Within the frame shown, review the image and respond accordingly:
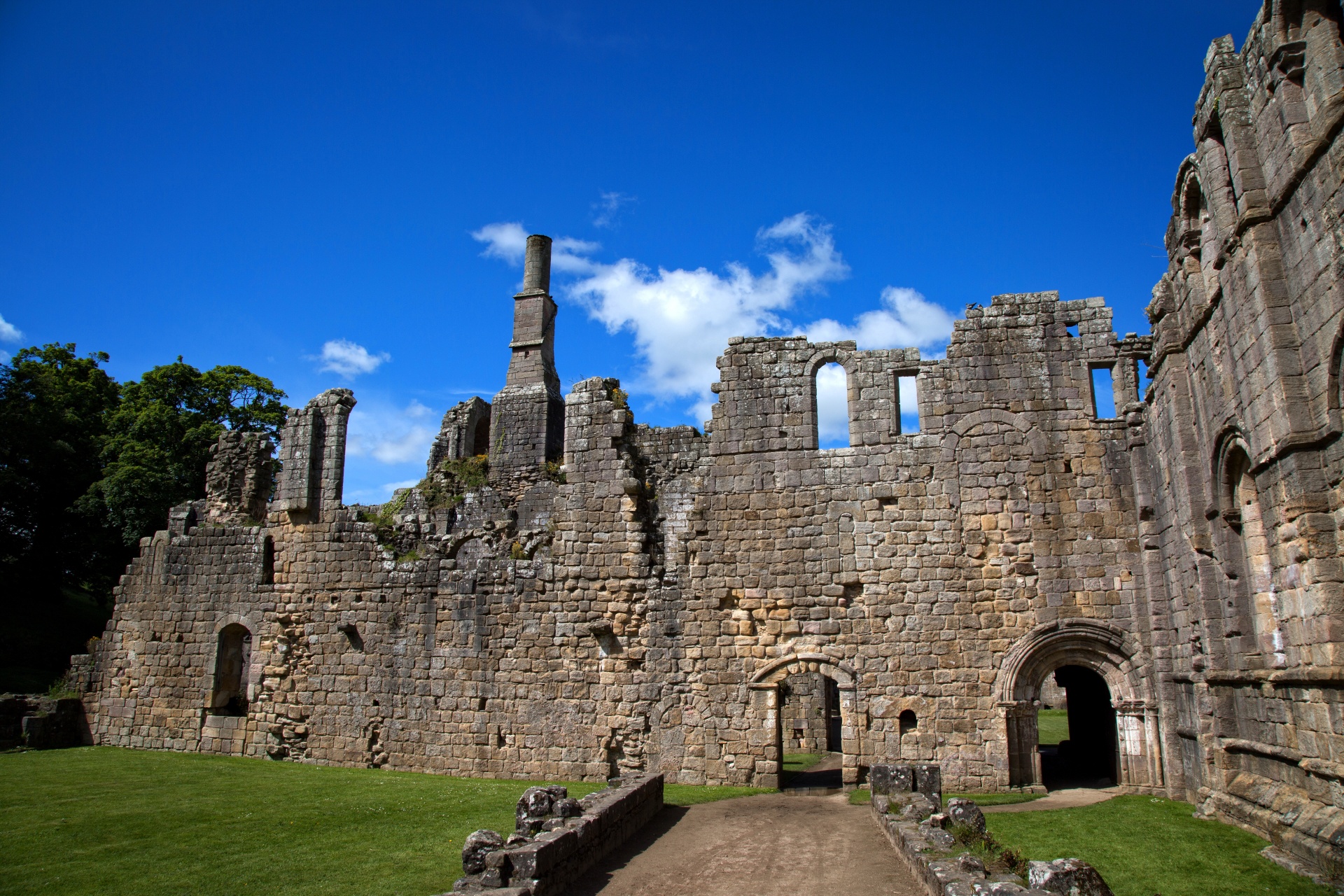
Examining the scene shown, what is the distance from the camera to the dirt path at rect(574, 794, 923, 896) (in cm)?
782

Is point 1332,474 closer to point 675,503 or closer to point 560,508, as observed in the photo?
point 675,503

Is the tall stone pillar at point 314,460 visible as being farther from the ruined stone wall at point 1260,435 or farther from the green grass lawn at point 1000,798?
the ruined stone wall at point 1260,435

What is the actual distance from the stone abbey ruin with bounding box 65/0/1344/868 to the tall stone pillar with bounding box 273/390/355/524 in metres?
0.06

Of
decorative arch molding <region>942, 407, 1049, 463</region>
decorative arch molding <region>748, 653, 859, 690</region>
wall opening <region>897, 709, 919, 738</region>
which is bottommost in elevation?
wall opening <region>897, 709, 919, 738</region>

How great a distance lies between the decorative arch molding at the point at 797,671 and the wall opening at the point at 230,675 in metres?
10.8

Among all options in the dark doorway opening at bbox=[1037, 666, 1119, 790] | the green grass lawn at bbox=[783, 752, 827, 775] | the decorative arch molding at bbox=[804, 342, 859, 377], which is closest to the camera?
the decorative arch molding at bbox=[804, 342, 859, 377]

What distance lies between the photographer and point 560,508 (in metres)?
15.7

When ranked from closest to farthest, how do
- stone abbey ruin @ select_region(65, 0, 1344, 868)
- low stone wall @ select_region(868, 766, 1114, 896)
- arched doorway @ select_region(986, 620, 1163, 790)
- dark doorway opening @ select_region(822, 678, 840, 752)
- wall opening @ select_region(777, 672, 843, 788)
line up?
low stone wall @ select_region(868, 766, 1114, 896)
stone abbey ruin @ select_region(65, 0, 1344, 868)
arched doorway @ select_region(986, 620, 1163, 790)
wall opening @ select_region(777, 672, 843, 788)
dark doorway opening @ select_region(822, 678, 840, 752)

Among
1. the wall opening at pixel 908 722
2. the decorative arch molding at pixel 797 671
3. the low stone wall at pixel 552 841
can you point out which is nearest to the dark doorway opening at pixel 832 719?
the decorative arch molding at pixel 797 671

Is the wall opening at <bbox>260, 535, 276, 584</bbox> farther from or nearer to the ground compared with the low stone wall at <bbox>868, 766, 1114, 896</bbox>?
farther from the ground

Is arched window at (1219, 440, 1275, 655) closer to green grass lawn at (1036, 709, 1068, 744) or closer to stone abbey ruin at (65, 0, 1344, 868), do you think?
stone abbey ruin at (65, 0, 1344, 868)

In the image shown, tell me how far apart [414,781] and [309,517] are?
613cm

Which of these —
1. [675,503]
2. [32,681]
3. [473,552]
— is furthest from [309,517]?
[32,681]

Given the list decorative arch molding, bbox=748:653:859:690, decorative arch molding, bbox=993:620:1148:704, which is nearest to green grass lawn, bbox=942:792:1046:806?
decorative arch molding, bbox=993:620:1148:704
